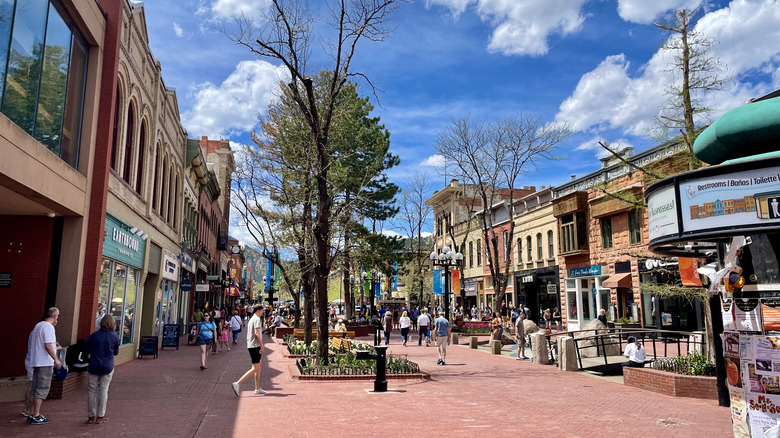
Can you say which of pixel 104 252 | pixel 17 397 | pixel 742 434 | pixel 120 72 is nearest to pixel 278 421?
pixel 17 397

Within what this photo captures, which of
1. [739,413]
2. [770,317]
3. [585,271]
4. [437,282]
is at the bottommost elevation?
[739,413]

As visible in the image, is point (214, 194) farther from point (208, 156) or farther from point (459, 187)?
point (459, 187)

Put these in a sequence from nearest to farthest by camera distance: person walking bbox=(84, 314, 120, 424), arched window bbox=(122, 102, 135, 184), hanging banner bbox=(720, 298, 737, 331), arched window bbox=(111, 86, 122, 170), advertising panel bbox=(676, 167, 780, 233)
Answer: advertising panel bbox=(676, 167, 780, 233) < hanging banner bbox=(720, 298, 737, 331) < person walking bbox=(84, 314, 120, 424) < arched window bbox=(111, 86, 122, 170) < arched window bbox=(122, 102, 135, 184)

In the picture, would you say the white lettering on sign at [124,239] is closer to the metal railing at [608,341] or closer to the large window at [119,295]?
the large window at [119,295]

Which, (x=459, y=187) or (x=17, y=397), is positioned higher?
(x=459, y=187)

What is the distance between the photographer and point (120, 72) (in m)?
14.5

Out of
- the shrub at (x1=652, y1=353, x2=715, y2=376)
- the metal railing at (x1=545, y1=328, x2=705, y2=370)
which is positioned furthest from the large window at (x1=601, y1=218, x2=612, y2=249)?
the shrub at (x1=652, y1=353, x2=715, y2=376)

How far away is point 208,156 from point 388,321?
32524mm

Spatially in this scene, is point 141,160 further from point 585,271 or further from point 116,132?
point 585,271

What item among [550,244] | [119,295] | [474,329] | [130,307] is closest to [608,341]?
[474,329]

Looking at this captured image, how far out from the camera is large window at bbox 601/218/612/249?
2966 cm

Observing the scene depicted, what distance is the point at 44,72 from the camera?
9867mm

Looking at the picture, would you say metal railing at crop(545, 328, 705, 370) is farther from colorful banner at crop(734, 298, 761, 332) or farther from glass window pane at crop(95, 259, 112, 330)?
glass window pane at crop(95, 259, 112, 330)

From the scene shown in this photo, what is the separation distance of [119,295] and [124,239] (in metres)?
1.77
